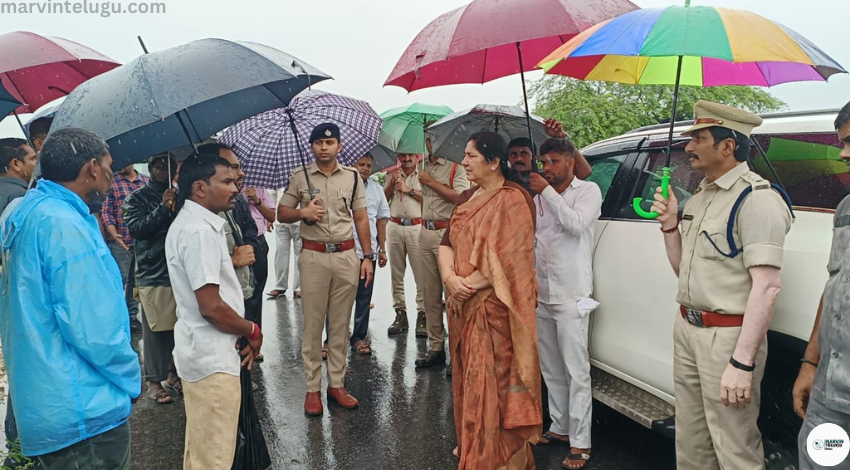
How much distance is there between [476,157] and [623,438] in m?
2.06

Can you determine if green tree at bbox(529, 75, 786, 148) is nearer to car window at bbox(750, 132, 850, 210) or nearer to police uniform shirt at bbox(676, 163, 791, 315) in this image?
car window at bbox(750, 132, 850, 210)

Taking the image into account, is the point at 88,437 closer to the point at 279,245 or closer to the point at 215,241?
the point at 215,241

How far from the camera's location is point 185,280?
2.62 m

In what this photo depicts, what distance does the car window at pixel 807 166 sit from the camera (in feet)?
8.25

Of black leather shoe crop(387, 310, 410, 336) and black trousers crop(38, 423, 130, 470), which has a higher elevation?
black trousers crop(38, 423, 130, 470)

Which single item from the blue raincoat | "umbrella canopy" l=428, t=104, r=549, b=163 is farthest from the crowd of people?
"umbrella canopy" l=428, t=104, r=549, b=163

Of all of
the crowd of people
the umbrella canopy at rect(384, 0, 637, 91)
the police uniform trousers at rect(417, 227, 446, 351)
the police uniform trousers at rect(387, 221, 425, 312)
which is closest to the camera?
the crowd of people

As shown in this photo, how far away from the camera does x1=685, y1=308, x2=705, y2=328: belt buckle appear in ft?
8.29

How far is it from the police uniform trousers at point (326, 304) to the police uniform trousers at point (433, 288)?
1063mm

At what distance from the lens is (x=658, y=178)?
10.7ft

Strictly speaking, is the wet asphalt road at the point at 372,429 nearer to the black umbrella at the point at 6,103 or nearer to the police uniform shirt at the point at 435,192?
the police uniform shirt at the point at 435,192

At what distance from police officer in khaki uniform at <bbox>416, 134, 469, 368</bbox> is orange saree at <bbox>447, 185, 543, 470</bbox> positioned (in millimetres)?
1906

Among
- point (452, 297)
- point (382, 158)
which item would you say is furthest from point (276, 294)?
point (452, 297)

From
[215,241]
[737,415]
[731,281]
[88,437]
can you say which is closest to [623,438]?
[737,415]
